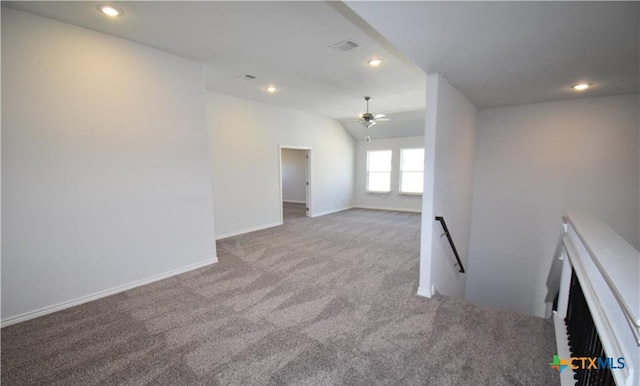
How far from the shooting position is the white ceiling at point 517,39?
1688 millimetres

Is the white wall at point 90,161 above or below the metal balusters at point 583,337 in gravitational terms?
above

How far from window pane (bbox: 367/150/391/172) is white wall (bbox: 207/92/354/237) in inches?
72.9

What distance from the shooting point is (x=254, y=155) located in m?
5.94

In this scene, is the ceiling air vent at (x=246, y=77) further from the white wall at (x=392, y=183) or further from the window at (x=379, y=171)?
the window at (x=379, y=171)

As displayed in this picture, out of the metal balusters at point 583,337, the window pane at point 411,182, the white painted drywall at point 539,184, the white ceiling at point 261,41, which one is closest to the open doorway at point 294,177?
the window pane at point 411,182

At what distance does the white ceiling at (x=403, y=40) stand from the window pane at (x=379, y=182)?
4.55 m

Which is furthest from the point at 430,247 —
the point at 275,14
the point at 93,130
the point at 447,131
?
the point at 93,130

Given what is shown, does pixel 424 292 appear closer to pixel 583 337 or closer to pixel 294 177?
pixel 583 337

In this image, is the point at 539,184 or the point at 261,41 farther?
the point at 539,184

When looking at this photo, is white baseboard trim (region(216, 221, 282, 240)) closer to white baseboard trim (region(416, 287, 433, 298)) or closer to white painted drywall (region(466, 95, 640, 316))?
white baseboard trim (region(416, 287, 433, 298))

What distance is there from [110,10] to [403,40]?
2643 millimetres

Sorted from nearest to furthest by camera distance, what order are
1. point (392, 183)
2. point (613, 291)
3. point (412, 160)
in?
point (613, 291) → point (412, 160) → point (392, 183)

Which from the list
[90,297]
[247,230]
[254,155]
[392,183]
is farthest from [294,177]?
[90,297]

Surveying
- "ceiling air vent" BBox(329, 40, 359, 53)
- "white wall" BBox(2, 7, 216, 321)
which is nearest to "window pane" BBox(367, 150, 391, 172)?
"ceiling air vent" BBox(329, 40, 359, 53)
